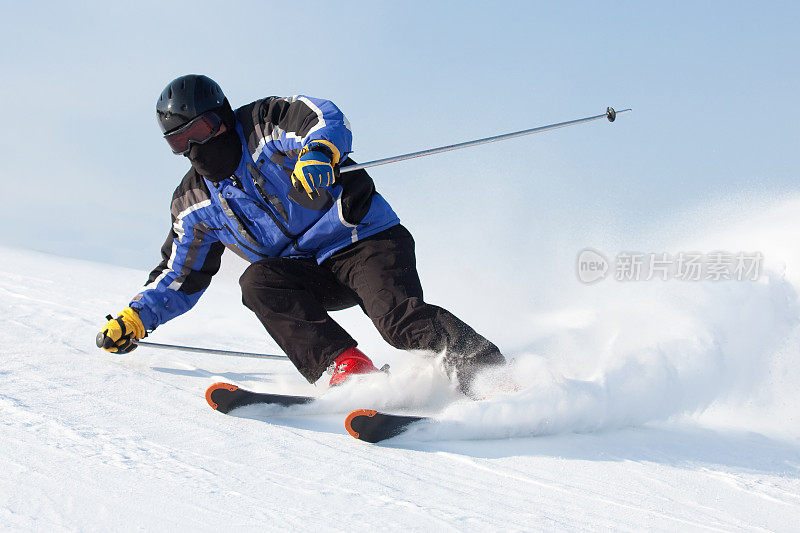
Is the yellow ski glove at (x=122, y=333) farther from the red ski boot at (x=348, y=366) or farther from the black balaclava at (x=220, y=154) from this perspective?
the red ski boot at (x=348, y=366)

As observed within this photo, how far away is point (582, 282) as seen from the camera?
5.69 metres

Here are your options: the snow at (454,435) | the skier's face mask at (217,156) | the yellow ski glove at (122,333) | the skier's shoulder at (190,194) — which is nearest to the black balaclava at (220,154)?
the skier's face mask at (217,156)

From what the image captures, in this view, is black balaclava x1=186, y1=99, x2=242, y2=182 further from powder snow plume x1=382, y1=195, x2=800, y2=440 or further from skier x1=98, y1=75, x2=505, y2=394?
powder snow plume x1=382, y1=195, x2=800, y2=440

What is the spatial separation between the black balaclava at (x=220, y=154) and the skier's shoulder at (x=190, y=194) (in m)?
0.16

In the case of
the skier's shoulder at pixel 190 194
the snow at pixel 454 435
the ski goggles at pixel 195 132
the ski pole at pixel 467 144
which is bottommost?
the snow at pixel 454 435

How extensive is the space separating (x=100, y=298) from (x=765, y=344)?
4.64 metres

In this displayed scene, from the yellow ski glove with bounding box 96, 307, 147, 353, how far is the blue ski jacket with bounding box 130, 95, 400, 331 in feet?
0.16

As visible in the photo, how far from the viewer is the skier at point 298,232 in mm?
2426

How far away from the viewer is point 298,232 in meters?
2.79

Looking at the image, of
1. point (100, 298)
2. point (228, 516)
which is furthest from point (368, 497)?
point (100, 298)

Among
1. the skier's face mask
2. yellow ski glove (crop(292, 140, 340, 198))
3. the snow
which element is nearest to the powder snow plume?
the snow

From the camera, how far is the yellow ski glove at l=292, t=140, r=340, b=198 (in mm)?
2367

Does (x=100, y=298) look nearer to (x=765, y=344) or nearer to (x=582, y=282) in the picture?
(x=582, y=282)

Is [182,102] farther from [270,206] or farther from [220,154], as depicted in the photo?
[270,206]
